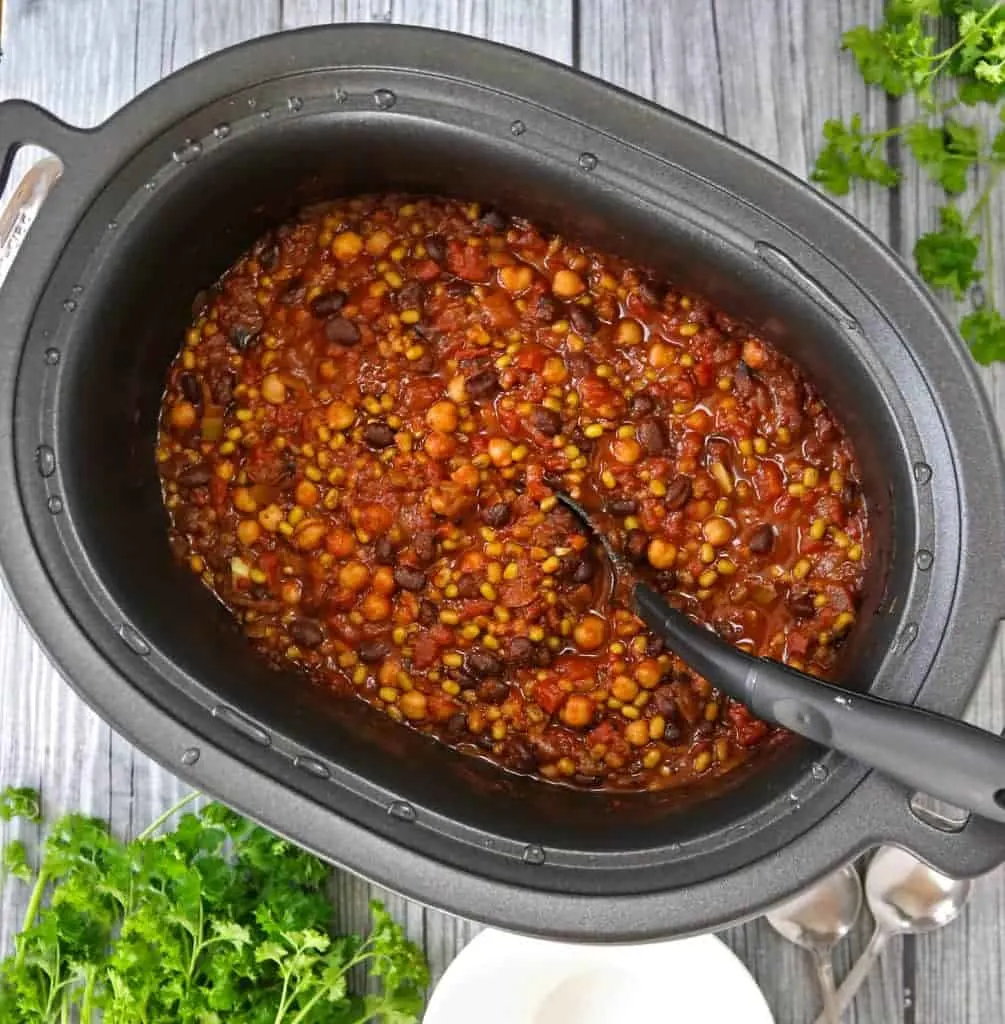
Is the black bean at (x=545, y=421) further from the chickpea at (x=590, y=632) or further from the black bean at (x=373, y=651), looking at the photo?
the black bean at (x=373, y=651)

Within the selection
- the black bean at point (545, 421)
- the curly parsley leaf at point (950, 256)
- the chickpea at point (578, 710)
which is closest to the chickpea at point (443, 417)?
the black bean at point (545, 421)

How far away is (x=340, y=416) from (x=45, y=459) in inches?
16.3

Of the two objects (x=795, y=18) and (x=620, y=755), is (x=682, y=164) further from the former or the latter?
(x=620, y=755)

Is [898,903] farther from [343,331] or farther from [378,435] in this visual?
[343,331]

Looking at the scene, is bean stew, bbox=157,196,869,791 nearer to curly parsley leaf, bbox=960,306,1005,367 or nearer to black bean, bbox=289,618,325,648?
black bean, bbox=289,618,325,648

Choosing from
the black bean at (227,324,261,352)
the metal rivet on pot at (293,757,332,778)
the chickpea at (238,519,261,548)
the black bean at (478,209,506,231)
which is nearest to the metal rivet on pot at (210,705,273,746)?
the metal rivet on pot at (293,757,332,778)

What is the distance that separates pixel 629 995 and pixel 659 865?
45cm

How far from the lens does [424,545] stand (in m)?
1.74

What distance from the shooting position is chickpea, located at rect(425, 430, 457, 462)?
5.69ft

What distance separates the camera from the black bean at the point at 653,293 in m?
1.74

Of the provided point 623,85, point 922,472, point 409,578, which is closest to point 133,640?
point 409,578

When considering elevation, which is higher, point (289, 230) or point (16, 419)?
point (289, 230)

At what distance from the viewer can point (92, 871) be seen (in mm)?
1884

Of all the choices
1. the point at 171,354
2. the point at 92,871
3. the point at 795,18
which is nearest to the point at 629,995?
the point at 92,871
